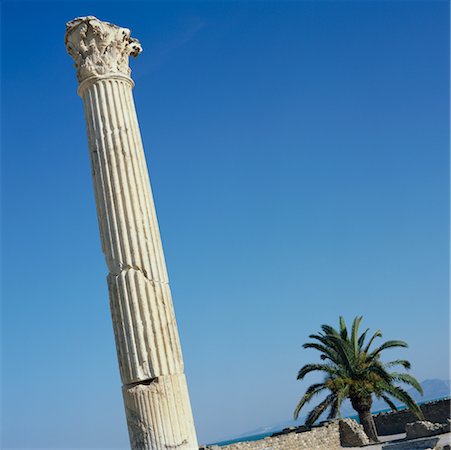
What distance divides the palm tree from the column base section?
1659 cm

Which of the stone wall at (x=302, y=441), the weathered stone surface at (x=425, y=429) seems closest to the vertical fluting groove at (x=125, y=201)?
the stone wall at (x=302, y=441)

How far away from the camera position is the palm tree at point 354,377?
22609mm

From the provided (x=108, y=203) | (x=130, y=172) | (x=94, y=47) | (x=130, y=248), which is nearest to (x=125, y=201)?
(x=108, y=203)

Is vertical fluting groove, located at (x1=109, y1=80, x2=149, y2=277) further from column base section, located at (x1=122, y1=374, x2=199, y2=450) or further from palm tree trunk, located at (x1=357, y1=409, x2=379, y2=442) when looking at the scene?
palm tree trunk, located at (x1=357, y1=409, x2=379, y2=442)

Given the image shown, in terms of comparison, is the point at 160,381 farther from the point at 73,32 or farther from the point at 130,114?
the point at 73,32

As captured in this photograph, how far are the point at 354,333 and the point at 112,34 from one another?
18.3 meters

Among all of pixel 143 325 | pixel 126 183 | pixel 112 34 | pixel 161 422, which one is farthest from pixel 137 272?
pixel 112 34

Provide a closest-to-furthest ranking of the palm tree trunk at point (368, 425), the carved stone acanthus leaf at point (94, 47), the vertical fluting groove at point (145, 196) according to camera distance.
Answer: the vertical fluting groove at point (145, 196) < the carved stone acanthus leaf at point (94, 47) < the palm tree trunk at point (368, 425)

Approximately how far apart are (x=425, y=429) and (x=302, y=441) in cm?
512

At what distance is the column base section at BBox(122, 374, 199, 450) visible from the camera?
662 centimetres

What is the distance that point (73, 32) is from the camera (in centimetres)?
823

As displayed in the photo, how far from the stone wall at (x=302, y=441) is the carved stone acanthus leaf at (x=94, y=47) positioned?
14175 millimetres

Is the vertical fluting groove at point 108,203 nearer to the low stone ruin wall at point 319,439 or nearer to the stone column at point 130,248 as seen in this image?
the stone column at point 130,248

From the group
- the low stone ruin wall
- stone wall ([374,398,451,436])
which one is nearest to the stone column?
the low stone ruin wall
